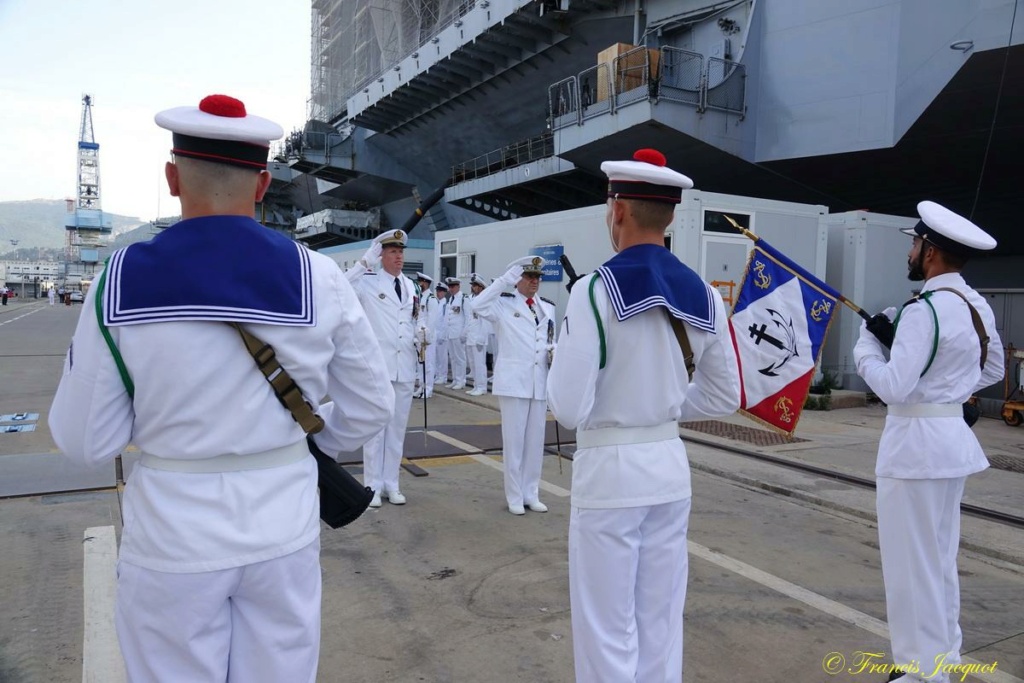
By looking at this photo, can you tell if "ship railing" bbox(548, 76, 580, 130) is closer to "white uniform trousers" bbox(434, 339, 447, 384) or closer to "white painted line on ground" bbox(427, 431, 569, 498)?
"white uniform trousers" bbox(434, 339, 447, 384)

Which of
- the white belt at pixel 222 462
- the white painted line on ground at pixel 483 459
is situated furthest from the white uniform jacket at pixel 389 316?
the white belt at pixel 222 462

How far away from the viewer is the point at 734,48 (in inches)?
687

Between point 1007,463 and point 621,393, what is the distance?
7749mm

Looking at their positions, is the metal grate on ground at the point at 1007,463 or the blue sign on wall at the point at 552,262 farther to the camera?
the blue sign on wall at the point at 552,262

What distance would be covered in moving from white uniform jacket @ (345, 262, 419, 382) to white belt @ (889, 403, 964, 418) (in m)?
3.97

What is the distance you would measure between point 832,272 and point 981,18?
4.75 metres

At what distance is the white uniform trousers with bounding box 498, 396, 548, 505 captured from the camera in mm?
6059

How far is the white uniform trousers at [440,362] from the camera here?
15.9 metres

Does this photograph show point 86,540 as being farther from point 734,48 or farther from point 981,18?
point 734,48

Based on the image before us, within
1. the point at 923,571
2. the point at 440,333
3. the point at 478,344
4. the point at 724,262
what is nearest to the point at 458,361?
the point at 440,333

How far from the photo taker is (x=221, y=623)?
6.02 feet

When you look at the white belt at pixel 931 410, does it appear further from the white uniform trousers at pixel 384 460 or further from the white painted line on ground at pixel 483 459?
the white uniform trousers at pixel 384 460

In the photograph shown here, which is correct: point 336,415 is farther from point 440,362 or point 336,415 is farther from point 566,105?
point 566,105

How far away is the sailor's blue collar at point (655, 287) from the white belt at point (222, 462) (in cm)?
117
